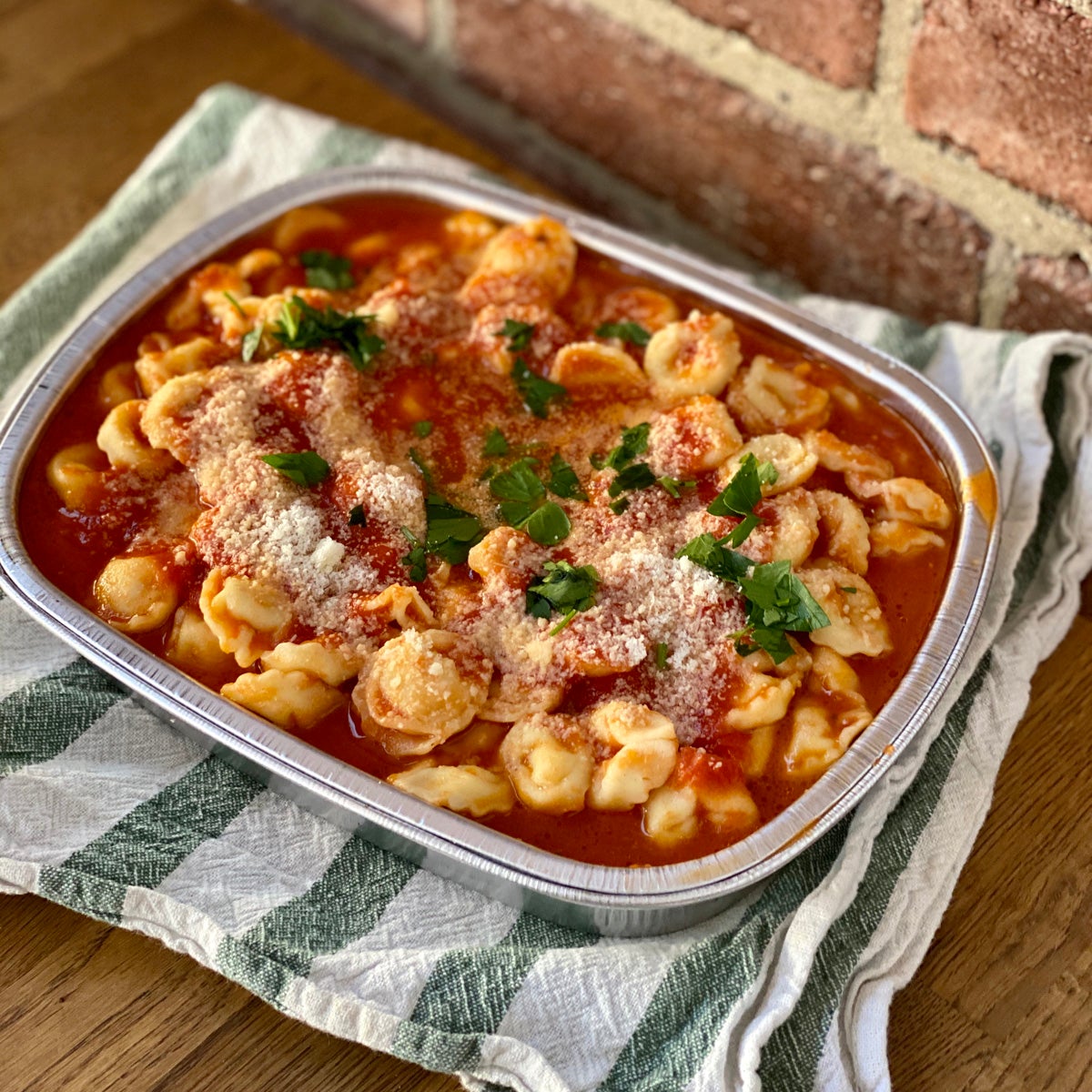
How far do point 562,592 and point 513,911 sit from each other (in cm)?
37

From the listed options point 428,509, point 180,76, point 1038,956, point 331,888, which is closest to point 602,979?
point 331,888

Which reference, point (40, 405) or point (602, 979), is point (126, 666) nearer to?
point (40, 405)

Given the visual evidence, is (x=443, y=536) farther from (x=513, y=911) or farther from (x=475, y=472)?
→ (x=513, y=911)

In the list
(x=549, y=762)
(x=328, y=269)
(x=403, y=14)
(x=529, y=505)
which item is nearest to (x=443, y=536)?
(x=529, y=505)

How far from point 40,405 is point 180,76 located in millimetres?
1064

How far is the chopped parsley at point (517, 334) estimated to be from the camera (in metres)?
1.95

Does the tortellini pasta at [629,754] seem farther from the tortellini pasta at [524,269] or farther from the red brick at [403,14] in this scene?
the red brick at [403,14]

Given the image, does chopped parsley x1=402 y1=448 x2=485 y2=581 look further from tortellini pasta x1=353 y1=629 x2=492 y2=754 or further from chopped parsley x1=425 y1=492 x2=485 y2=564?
tortellini pasta x1=353 y1=629 x2=492 y2=754

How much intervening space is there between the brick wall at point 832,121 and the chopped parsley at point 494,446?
79cm

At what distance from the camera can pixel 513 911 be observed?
1633 millimetres

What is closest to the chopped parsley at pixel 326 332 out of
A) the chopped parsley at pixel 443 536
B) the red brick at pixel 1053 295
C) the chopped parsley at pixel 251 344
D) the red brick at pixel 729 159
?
the chopped parsley at pixel 251 344

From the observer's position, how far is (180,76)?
8.95 ft

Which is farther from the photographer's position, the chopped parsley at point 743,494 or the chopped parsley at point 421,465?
the chopped parsley at point 421,465

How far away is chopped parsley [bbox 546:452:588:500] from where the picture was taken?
1812mm
